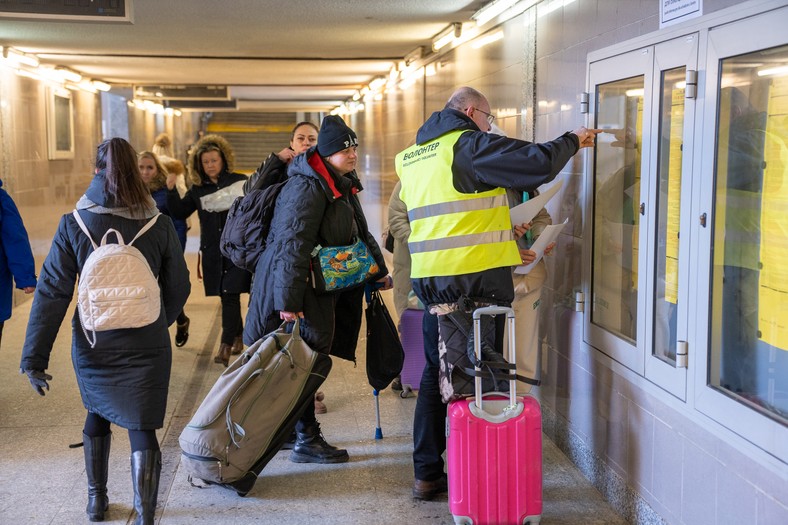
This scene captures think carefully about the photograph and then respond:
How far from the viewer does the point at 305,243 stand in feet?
12.2

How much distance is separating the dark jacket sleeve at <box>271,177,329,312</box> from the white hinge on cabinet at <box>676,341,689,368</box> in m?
1.56

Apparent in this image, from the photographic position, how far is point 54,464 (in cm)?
412

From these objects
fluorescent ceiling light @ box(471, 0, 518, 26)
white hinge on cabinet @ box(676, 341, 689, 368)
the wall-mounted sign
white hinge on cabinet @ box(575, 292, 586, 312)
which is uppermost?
fluorescent ceiling light @ box(471, 0, 518, 26)

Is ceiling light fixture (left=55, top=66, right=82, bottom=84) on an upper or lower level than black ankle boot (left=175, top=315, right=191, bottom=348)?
upper

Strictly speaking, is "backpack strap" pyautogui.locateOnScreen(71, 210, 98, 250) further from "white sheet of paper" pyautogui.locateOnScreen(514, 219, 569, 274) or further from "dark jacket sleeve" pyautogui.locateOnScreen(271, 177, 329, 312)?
"white sheet of paper" pyautogui.locateOnScreen(514, 219, 569, 274)

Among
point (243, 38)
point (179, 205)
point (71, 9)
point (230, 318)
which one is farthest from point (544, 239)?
point (243, 38)

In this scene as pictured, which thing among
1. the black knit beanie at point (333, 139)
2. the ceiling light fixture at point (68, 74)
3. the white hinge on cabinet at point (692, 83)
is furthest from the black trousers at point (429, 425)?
the ceiling light fixture at point (68, 74)

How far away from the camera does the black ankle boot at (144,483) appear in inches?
129

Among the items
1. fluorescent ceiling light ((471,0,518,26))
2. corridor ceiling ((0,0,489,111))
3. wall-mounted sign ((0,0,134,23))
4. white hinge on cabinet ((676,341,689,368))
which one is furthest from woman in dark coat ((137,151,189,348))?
white hinge on cabinet ((676,341,689,368))

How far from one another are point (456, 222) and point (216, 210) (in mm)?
3030

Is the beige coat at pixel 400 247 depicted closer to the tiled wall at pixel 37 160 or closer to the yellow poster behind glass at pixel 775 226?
the yellow poster behind glass at pixel 775 226

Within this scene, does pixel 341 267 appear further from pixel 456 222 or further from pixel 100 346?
pixel 100 346

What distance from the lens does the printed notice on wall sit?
274 cm

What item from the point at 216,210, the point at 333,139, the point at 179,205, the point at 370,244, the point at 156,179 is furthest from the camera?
the point at 156,179
